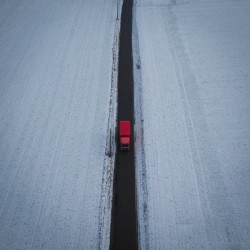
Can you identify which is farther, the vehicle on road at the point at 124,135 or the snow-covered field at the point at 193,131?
the vehicle on road at the point at 124,135

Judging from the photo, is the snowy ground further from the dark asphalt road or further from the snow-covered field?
the snow-covered field

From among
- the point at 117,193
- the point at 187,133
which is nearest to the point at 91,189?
the point at 117,193

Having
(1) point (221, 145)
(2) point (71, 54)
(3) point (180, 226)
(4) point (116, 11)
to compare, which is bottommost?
(3) point (180, 226)

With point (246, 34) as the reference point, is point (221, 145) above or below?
below

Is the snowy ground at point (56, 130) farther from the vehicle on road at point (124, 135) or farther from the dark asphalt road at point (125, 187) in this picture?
the vehicle on road at point (124, 135)

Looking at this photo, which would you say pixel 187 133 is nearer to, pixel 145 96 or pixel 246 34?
Answer: pixel 145 96

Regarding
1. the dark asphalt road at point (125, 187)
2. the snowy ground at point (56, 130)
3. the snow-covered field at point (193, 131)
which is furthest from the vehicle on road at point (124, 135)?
the snowy ground at point (56, 130)

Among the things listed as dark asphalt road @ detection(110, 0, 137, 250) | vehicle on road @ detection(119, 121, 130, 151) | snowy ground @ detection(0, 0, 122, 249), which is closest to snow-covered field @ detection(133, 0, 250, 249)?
dark asphalt road @ detection(110, 0, 137, 250)
